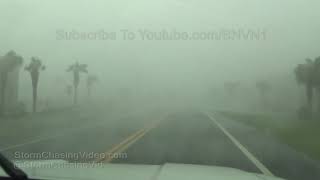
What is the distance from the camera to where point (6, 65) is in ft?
205

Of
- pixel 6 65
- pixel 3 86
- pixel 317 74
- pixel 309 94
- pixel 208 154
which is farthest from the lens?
pixel 317 74

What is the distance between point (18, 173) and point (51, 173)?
3.20 ft

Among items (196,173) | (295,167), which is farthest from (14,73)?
(196,173)

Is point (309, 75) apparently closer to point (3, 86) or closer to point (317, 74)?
Answer: point (317, 74)

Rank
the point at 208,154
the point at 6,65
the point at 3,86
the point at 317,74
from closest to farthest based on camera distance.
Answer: the point at 208,154, the point at 3,86, the point at 6,65, the point at 317,74

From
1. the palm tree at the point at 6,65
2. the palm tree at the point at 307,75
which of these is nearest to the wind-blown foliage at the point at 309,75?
the palm tree at the point at 307,75

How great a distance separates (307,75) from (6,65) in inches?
1646

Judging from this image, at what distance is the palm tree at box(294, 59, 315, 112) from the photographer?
79.2m

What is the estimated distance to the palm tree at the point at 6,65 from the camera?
2317 inches

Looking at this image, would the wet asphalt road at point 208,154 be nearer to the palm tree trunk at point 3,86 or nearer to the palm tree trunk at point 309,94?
the palm tree trunk at point 3,86

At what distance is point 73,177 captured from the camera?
593 centimetres

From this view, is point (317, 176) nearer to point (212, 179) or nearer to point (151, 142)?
point (212, 179)

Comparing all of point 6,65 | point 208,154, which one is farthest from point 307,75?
point 208,154

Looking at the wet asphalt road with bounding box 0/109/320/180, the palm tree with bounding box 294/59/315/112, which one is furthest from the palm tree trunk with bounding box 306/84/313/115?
the wet asphalt road with bounding box 0/109/320/180
